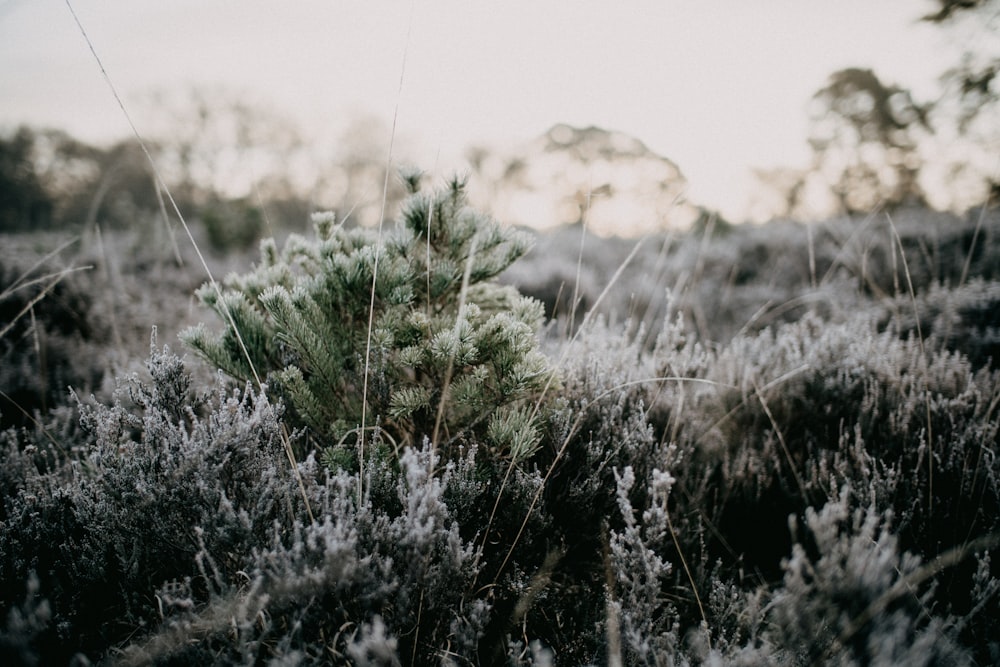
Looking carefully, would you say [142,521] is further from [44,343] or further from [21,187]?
[21,187]

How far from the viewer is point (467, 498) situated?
5.75 feet

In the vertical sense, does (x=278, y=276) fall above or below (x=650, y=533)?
above

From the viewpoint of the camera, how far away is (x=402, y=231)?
2.07 meters

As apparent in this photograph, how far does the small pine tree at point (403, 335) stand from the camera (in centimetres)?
184

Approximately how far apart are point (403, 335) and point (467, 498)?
0.66 meters

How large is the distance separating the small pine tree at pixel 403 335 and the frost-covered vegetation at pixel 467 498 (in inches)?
0.5

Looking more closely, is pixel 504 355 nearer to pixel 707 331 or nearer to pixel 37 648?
pixel 37 648

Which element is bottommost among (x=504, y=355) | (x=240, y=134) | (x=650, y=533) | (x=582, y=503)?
(x=582, y=503)

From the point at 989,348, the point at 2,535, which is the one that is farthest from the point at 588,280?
the point at 2,535

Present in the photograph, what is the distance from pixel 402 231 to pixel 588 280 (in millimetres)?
4576

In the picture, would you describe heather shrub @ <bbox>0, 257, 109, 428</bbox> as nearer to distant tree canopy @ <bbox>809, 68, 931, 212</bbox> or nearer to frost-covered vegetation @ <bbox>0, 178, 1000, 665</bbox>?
frost-covered vegetation @ <bbox>0, 178, 1000, 665</bbox>

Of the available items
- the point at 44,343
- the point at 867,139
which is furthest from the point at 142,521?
the point at 867,139

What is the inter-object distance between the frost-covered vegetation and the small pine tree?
12 mm

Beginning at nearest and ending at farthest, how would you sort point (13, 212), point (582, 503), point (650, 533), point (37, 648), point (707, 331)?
1. point (37, 648)
2. point (650, 533)
3. point (582, 503)
4. point (707, 331)
5. point (13, 212)
